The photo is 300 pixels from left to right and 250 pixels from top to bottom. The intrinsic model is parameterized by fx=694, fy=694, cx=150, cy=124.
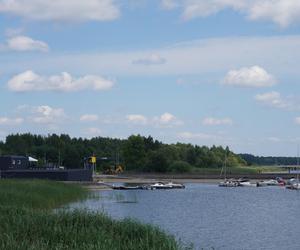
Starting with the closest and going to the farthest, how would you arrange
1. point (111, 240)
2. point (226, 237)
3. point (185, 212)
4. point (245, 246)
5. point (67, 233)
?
point (111, 240), point (67, 233), point (245, 246), point (226, 237), point (185, 212)

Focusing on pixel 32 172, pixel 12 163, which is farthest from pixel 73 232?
pixel 12 163

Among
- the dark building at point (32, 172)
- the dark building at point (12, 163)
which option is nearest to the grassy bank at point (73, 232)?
the dark building at point (32, 172)

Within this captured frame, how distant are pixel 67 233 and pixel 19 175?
11271 centimetres

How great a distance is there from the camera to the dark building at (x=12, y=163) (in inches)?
5856

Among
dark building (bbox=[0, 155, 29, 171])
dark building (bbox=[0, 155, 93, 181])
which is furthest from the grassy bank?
dark building (bbox=[0, 155, 29, 171])

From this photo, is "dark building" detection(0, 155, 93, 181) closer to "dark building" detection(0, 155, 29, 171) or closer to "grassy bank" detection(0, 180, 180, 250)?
"dark building" detection(0, 155, 29, 171)

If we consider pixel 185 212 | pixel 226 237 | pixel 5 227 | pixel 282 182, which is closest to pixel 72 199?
pixel 185 212

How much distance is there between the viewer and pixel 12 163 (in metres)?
152

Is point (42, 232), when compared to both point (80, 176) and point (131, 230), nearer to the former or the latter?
point (131, 230)

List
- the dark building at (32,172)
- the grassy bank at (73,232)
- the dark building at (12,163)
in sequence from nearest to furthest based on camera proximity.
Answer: the grassy bank at (73,232), the dark building at (32,172), the dark building at (12,163)

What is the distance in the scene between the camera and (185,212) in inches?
3250

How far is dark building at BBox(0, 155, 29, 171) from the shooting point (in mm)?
148750

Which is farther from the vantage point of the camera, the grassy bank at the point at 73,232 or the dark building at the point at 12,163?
the dark building at the point at 12,163

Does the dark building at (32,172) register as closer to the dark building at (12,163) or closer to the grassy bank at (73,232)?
the dark building at (12,163)
